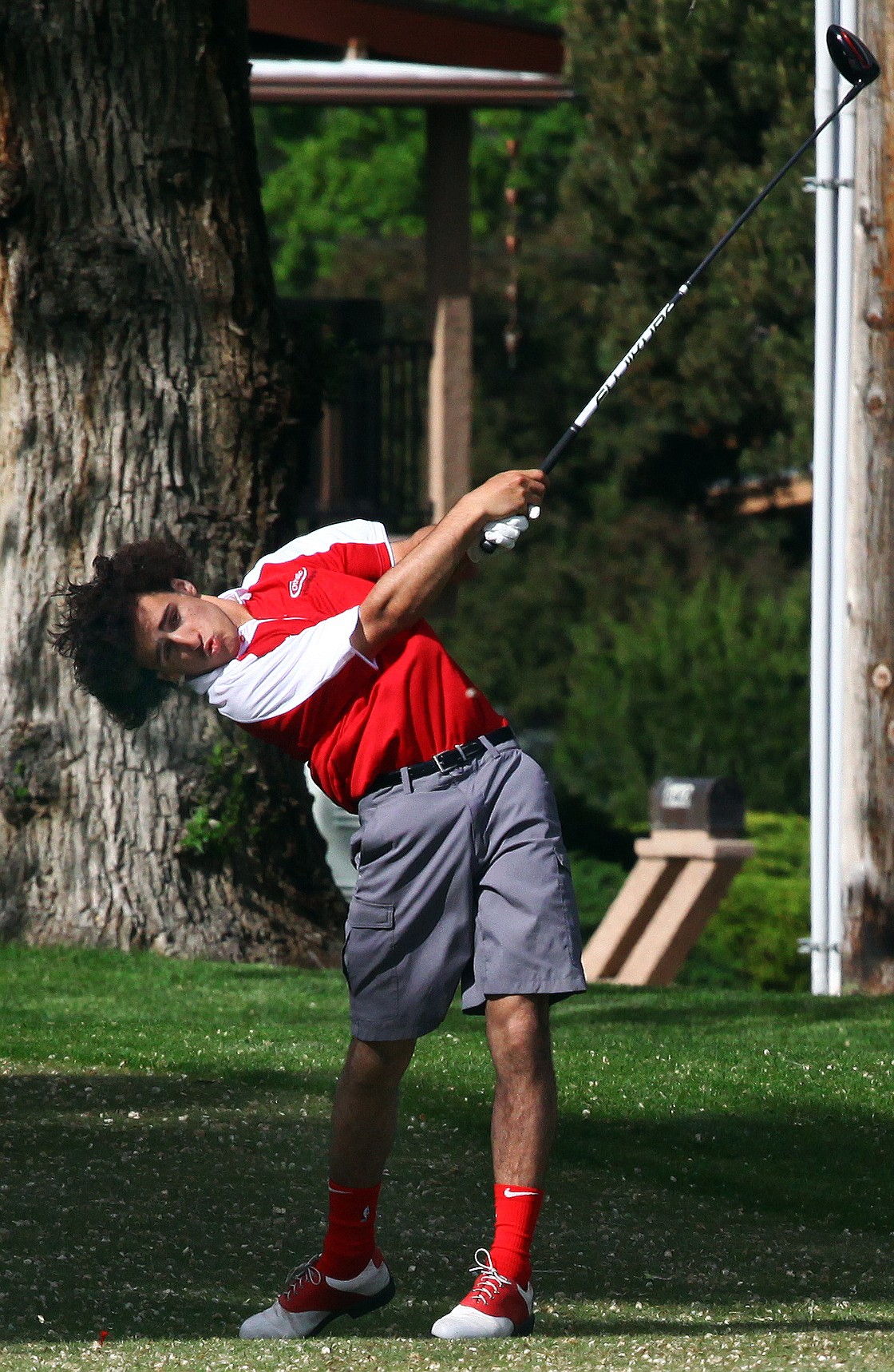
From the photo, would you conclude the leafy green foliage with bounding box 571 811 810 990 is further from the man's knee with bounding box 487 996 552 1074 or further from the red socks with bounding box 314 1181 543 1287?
the man's knee with bounding box 487 996 552 1074

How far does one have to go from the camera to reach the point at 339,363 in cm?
882

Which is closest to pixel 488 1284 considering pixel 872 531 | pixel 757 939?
pixel 872 531

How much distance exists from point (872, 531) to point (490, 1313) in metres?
5.35

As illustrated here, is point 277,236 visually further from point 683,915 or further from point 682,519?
point 683,915

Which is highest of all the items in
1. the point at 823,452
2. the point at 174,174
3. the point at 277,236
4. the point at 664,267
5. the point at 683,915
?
the point at 277,236

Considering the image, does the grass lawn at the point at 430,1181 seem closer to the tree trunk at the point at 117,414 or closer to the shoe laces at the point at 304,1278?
the shoe laces at the point at 304,1278

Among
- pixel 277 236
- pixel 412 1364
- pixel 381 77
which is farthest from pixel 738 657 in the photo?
pixel 277 236

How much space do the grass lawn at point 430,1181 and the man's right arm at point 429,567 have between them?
1.38m

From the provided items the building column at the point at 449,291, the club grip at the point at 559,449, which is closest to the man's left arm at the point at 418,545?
the club grip at the point at 559,449

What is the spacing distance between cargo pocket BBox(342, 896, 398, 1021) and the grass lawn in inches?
25.4

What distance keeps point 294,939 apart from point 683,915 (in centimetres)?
270

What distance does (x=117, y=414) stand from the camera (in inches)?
330

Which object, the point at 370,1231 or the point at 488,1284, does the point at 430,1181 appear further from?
the point at 488,1284

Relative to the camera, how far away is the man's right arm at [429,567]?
167 inches
